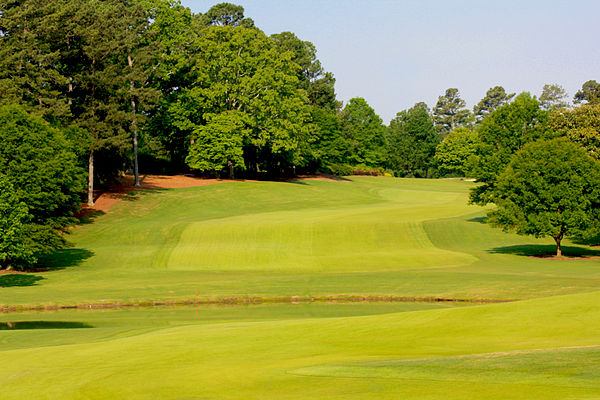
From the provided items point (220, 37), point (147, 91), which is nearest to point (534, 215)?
point (147, 91)

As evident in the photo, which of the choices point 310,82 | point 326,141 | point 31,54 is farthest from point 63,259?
point 310,82

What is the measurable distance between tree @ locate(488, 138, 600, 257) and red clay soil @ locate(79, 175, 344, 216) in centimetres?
4171

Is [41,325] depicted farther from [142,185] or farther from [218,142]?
[218,142]

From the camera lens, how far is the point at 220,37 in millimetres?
88000

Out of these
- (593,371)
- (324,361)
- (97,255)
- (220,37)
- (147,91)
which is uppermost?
(220,37)

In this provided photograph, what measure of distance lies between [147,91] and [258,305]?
153 feet

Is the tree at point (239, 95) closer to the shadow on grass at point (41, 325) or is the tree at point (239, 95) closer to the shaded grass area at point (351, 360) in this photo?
the shadow on grass at point (41, 325)

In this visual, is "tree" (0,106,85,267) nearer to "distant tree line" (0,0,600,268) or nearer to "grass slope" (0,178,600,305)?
"distant tree line" (0,0,600,268)

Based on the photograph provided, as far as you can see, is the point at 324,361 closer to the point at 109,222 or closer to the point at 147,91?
the point at 109,222

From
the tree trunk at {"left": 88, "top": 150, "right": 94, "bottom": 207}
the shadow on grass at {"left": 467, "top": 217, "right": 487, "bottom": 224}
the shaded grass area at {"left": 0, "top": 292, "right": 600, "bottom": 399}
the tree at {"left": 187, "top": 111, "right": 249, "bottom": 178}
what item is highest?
the tree at {"left": 187, "top": 111, "right": 249, "bottom": 178}

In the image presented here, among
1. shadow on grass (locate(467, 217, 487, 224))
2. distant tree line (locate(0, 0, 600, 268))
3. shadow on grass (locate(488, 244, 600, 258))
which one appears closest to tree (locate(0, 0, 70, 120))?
distant tree line (locate(0, 0, 600, 268))

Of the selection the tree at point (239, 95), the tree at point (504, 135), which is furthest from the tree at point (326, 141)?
the tree at point (504, 135)

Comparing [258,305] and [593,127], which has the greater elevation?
[593,127]

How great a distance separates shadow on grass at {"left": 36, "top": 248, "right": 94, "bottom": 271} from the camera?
146 feet
